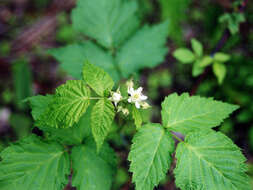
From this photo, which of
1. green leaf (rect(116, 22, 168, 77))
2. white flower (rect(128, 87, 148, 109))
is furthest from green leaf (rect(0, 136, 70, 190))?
green leaf (rect(116, 22, 168, 77))

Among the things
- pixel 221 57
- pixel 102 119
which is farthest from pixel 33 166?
pixel 221 57

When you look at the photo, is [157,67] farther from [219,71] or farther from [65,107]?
[65,107]

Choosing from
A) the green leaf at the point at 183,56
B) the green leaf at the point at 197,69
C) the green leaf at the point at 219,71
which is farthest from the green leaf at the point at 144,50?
the green leaf at the point at 219,71

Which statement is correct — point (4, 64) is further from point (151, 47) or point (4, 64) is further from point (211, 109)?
point (211, 109)

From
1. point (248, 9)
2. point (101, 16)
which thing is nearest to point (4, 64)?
point (101, 16)

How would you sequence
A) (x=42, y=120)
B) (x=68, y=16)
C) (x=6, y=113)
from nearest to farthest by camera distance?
(x=42, y=120), (x=6, y=113), (x=68, y=16)

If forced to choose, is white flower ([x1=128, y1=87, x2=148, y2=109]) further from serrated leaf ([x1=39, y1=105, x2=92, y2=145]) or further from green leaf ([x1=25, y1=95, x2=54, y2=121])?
green leaf ([x1=25, y1=95, x2=54, y2=121])

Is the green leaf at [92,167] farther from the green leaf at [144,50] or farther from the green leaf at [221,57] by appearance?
the green leaf at [221,57]
